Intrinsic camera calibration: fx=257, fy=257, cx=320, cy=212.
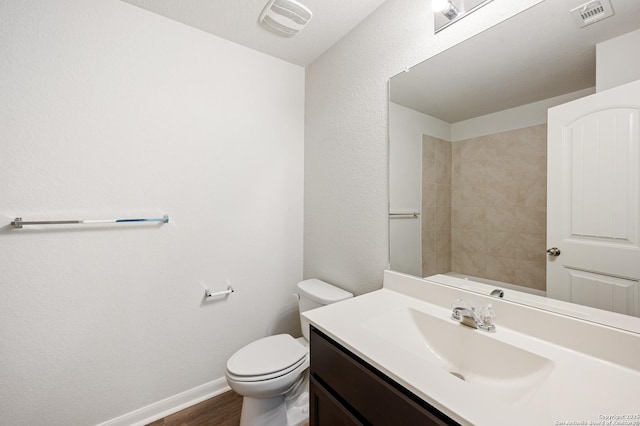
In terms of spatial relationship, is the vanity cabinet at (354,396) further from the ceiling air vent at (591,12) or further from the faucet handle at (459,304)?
the ceiling air vent at (591,12)

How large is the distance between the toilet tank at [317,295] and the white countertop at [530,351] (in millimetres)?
424

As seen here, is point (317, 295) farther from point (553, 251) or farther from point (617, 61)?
point (617, 61)

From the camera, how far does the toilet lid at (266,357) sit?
1236 mm

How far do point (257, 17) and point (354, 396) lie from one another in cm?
187

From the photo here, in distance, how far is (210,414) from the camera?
4.94 feet

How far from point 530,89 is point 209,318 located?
1.98m

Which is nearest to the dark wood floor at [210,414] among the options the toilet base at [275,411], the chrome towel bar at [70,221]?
the toilet base at [275,411]

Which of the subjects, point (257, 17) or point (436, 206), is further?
point (257, 17)

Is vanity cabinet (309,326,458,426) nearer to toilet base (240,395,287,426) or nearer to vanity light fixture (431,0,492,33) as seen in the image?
toilet base (240,395,287,426)

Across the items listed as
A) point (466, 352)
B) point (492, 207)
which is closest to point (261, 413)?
point (466, 352)

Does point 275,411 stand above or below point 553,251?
below

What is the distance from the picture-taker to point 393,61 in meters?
1.34

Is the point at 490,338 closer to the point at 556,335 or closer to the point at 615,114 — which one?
the point at 556,335

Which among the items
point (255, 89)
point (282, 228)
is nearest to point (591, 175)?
point (282, 228)
